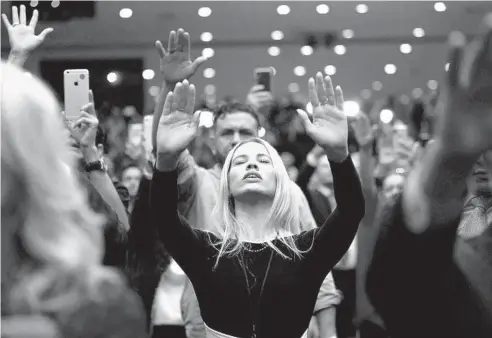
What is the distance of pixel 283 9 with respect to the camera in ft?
16.1

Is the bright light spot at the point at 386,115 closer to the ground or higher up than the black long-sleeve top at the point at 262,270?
higher up

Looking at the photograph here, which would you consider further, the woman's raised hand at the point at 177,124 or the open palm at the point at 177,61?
the open palm at the point at 177,61

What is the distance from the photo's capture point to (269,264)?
6.80ft

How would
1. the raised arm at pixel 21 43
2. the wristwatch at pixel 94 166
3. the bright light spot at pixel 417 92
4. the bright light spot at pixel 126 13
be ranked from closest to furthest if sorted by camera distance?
the raised arm at pixel 21 43, the wristwatch at pixel 94 166, the bright light spot at pixel 126 13, the bright light spot at pixel 417 92

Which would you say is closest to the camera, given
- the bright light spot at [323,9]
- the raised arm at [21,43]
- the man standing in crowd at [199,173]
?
the raised arm at [21,43]

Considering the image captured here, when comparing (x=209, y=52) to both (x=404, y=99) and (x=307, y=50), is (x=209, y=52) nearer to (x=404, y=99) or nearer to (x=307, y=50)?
(x=307, y=50)

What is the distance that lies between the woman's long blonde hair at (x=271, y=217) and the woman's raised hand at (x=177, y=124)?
30cm

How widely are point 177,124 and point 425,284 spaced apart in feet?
2.99

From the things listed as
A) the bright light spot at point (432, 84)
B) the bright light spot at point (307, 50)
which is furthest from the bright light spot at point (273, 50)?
the bright light spot at point (432, 84)

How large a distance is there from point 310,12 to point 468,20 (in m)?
1.16

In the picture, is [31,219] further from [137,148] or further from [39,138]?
[137,148]

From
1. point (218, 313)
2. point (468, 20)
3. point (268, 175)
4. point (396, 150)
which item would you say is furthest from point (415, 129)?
point (218, 313)

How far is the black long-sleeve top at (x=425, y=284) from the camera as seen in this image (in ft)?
4.03

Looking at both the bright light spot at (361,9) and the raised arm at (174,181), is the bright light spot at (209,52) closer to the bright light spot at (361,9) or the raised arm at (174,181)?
the bright light spot at (361,9)
